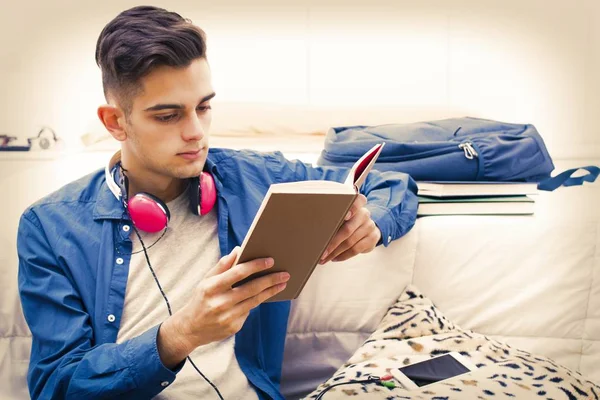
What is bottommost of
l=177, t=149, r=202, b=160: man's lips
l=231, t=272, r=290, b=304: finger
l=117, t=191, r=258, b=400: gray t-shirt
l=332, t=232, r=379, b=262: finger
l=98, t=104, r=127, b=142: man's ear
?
l=117, t=191, r=258, b=400: gray t-shirt

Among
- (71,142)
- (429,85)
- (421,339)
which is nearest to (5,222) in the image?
(71,142)

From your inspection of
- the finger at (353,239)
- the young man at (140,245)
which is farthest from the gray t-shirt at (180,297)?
the finger at (353,239)

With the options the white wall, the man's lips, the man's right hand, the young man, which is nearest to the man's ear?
the young man

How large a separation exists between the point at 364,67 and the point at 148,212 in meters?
1.40

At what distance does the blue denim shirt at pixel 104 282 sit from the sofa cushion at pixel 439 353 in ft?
0.48

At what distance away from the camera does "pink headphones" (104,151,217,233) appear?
106 cm

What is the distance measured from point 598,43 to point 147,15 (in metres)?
1.63

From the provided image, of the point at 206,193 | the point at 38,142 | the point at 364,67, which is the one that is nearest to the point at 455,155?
the point at 206,193

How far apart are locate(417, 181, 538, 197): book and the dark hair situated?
1.89 ft

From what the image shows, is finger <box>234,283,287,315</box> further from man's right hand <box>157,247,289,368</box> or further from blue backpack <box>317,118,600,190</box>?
blue backpack <box>317,118,600,190</box>

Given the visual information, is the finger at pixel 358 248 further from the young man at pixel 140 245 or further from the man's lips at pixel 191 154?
the man's lips at pixel 191 154

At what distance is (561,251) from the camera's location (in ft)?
4.37

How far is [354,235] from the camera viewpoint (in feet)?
3.44

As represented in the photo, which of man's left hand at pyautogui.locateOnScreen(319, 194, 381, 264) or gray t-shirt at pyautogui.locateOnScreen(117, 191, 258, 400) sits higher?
man's left hand at pyautogui.locateOnScreen(319, 194, 381, 264)
